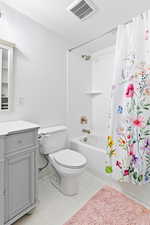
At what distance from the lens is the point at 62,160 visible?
60.9 inches

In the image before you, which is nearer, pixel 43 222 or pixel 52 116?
pixel 43 222

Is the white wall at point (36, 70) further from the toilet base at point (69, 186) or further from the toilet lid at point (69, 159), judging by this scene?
the toilet base at point (69, 186)

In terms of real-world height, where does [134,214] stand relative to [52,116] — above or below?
below

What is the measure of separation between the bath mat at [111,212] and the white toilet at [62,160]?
0.92 feet

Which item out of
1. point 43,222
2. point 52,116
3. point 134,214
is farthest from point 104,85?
point 43,222

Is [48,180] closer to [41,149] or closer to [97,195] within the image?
[41,149]

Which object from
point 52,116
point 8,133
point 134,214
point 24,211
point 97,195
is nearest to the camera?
point 8,133

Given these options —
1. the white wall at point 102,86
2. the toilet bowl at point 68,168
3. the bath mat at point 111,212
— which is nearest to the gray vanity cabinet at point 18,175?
the toilet bowl at point 68,168

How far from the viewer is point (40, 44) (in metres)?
1.83

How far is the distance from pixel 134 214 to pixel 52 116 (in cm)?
155

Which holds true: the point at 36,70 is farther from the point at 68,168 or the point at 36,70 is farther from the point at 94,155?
the point at 94,155

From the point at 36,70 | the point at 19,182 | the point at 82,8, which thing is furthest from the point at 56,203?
the point at 82,8

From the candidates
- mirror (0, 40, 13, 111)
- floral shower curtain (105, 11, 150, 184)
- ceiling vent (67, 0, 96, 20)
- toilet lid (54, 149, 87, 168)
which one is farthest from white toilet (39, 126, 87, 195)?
ceiling vent (67, 0, 96, 20)

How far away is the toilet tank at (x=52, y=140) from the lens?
1651 millimetres
